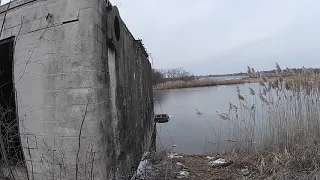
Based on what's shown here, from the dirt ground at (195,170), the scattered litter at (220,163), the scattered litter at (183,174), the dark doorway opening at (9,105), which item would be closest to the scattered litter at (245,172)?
the dirt ground at (195,170)

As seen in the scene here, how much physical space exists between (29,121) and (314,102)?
214 inches

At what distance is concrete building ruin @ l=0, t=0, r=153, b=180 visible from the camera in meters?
3.04

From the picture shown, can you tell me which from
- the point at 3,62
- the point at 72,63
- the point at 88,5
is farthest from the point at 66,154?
the point at 3,62

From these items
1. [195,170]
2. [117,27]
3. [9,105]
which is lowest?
[195,170]

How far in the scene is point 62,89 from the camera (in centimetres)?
307

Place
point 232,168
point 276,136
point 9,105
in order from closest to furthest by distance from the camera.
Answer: point 9,105, point 232,168, point 276,136

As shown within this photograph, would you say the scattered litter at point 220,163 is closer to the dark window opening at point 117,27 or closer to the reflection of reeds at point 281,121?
the reflection of reeds at point 281,121

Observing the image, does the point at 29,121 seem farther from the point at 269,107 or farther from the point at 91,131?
the point at 269,107

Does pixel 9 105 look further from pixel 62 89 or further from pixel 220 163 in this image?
pixel 220 163

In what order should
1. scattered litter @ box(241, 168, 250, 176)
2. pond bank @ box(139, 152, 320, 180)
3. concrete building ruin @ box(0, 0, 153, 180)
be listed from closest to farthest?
concrete building ruin @ box(0, 0, 153, 180)
pond bank @ box(139, 152, 320, 180)
scattered litter @ box(241, 168, 250, 176)

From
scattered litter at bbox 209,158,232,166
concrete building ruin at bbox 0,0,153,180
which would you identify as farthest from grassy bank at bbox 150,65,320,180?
concrete building ruin at bbox 0,0,153,180

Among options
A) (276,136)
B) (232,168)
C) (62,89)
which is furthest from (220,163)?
(62,89)

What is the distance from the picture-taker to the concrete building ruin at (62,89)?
3035 mm

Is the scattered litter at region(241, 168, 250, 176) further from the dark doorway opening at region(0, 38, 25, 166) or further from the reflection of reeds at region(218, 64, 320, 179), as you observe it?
the dark doorway opening at region(0, 38, 25, 166)
